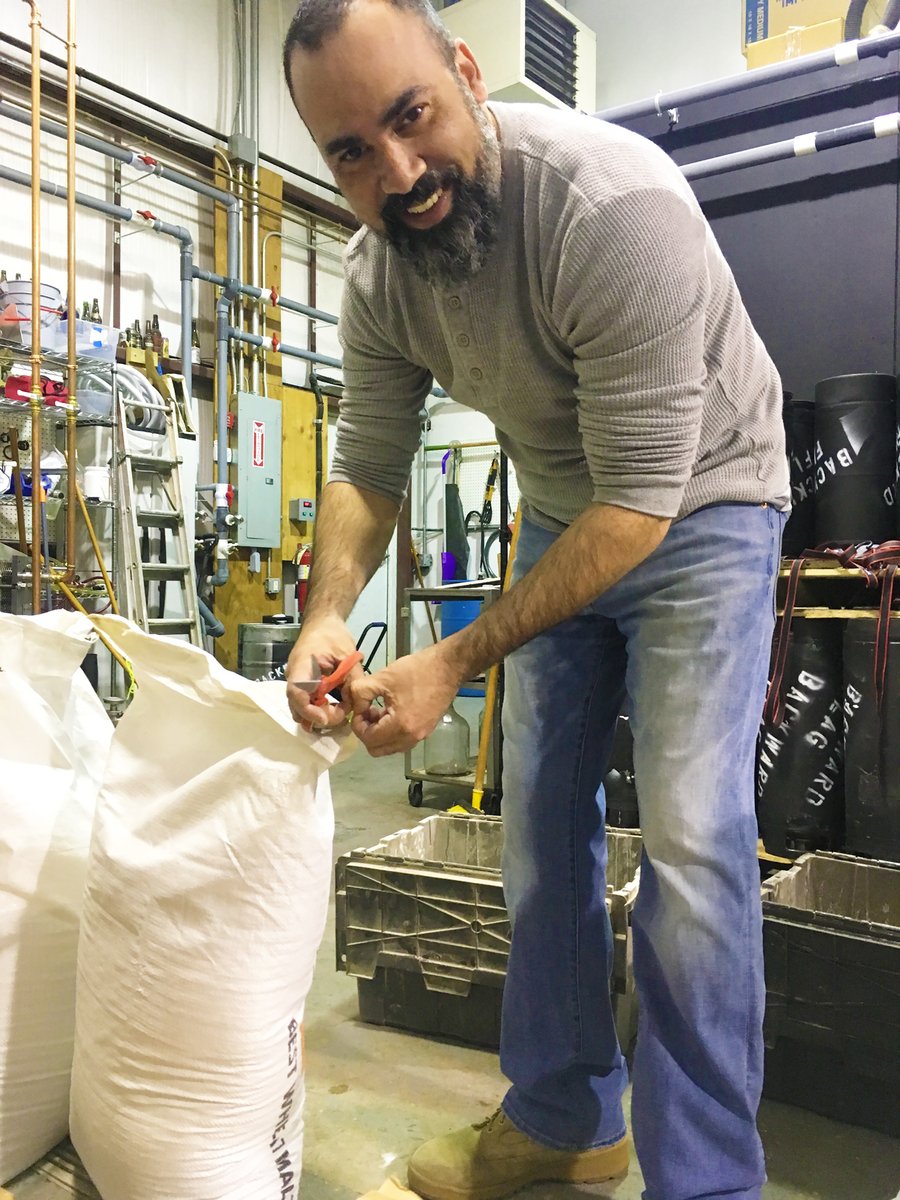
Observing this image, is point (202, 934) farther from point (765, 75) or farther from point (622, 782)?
point (765, 75)

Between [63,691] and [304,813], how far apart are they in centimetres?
48

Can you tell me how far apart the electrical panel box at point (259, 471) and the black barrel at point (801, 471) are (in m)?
2.79

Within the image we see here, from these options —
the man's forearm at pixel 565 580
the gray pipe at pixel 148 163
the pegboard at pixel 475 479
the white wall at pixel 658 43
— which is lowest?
the man's forearm at pixel 565 580

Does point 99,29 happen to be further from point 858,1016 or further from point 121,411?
point 858,1016

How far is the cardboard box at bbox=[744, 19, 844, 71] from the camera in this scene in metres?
2.52

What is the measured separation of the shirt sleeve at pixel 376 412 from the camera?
1135mm

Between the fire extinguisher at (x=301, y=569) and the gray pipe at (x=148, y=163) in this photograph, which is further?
the fire extinguisher at (x=301, y=569)

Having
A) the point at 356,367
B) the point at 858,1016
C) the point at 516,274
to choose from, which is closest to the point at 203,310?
the point at 356,367

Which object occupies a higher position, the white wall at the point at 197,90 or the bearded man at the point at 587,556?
the white wall at the point at 197,90

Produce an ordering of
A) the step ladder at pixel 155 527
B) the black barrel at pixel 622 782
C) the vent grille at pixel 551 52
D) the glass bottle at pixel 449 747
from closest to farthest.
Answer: the black barrel at pixel 622 782
the glass bottle at pixel 449 747
the step ladder at pixel 155 527
the vent grille at pixel 551 52

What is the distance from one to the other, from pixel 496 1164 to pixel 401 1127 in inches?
8.1

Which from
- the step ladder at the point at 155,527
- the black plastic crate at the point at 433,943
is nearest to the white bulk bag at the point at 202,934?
the black plastic crate at the point at 433,943

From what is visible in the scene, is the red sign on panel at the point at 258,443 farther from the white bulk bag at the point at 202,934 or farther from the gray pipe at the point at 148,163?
the white bulk bag at the point at 202,934

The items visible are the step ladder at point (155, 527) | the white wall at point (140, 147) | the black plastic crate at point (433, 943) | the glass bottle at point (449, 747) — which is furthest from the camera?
the white wall at point (140, 147)
